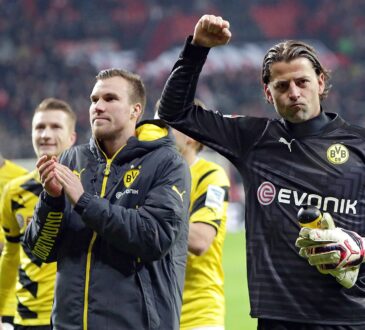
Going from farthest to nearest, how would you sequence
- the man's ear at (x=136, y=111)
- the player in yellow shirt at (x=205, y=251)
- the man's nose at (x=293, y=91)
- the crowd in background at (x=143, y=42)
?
the crowd in background at (x=143, y=42) → the player in yellow shirt at (x=205, y=251) → the man's ear at (x=136, y=111) → the man's nose at (x=293, y=91)

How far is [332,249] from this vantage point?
371 cm

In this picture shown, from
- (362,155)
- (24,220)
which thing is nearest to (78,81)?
(24,220)

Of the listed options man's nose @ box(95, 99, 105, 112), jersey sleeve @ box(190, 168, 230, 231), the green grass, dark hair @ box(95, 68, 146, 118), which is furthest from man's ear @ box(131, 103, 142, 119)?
the green grass

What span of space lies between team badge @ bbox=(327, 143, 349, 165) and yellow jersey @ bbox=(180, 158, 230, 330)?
6.01ft

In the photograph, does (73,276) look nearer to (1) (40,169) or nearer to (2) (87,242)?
(2) (87,242)

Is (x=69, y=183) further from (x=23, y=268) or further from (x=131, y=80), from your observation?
(x=23, y=268)

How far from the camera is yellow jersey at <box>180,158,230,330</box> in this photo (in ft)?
18.9

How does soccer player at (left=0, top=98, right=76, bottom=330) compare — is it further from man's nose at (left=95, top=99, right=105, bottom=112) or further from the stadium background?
the stadium background

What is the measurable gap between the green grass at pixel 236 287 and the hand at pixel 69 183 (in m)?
6.83

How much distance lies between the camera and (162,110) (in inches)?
166

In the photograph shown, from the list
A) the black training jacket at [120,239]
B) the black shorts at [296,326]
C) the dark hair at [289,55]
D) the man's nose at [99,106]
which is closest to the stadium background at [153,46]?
the man's nose at [99,106]

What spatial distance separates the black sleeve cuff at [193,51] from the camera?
159 inches

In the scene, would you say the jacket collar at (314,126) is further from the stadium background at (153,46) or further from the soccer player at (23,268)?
the stadium background at (153,46)

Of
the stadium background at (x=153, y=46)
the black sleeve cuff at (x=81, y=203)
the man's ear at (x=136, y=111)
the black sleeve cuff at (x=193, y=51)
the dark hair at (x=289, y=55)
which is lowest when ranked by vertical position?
the black sleeve cuff at (x=81, y=203)
